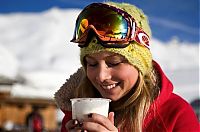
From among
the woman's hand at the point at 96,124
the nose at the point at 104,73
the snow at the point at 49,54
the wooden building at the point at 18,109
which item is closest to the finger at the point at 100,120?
the woman's hand at the point at 96,124

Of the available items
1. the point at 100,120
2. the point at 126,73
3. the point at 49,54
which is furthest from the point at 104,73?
the point at 49,54

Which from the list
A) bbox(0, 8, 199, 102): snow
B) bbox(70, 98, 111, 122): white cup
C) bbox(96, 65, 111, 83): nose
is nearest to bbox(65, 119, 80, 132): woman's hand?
bbox(70, 98, 111, 122): white cup

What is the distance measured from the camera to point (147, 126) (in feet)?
9.34

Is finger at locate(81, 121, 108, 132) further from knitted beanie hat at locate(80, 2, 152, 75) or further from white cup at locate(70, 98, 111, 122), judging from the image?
knitted beanie hat at locate(80, 2, 152, 75)

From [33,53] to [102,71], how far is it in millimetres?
55713

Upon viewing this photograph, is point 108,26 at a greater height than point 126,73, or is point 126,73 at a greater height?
point 108,26

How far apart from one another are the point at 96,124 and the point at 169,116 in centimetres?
62

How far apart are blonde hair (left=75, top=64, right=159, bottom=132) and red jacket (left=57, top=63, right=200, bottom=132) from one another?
0.04 meters

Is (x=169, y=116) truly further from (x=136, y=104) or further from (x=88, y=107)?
(x=88, y=107)

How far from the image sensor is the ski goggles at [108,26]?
9.40 feet

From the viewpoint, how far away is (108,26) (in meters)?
2.90

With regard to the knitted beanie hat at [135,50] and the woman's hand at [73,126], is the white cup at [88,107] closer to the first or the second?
the woman's hand at [73,126]

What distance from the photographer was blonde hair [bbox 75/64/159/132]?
9.31 ft

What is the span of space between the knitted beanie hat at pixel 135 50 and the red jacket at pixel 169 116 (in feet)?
0.55
